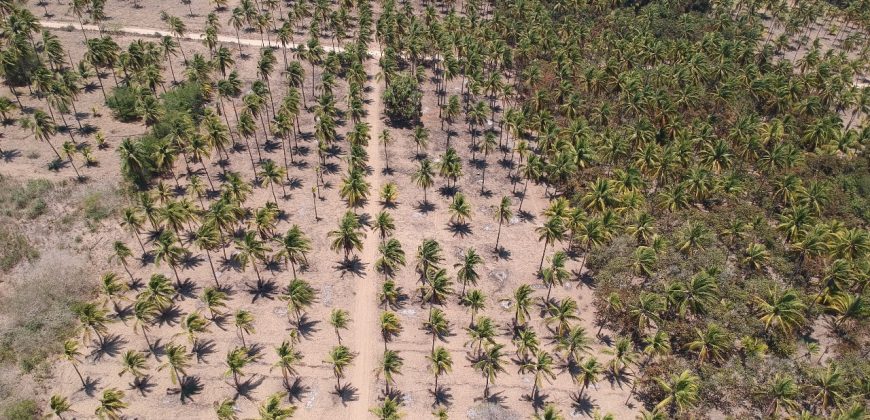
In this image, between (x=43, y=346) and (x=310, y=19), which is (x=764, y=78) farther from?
(x=43, y=346)

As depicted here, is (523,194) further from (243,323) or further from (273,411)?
(273,411)

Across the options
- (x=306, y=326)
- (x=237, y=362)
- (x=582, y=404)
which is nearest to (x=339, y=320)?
(x=306, y=326)

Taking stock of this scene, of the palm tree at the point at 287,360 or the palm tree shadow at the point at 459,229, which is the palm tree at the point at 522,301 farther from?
the palm tree at the point at 287,360

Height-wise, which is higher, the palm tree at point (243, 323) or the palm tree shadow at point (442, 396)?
the palm tree at point (243, 323)

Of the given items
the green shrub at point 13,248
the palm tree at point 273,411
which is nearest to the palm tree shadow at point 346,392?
the palm tree at point 273,411

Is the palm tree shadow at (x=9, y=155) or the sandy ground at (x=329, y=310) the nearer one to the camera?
the sandy ground at (x=329, y=310)

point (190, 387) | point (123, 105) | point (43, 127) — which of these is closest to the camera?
point (190, 387)

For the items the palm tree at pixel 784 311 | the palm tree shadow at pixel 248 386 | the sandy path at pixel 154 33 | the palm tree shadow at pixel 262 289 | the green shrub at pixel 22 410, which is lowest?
the palm tree shadow at pixel 248 386
